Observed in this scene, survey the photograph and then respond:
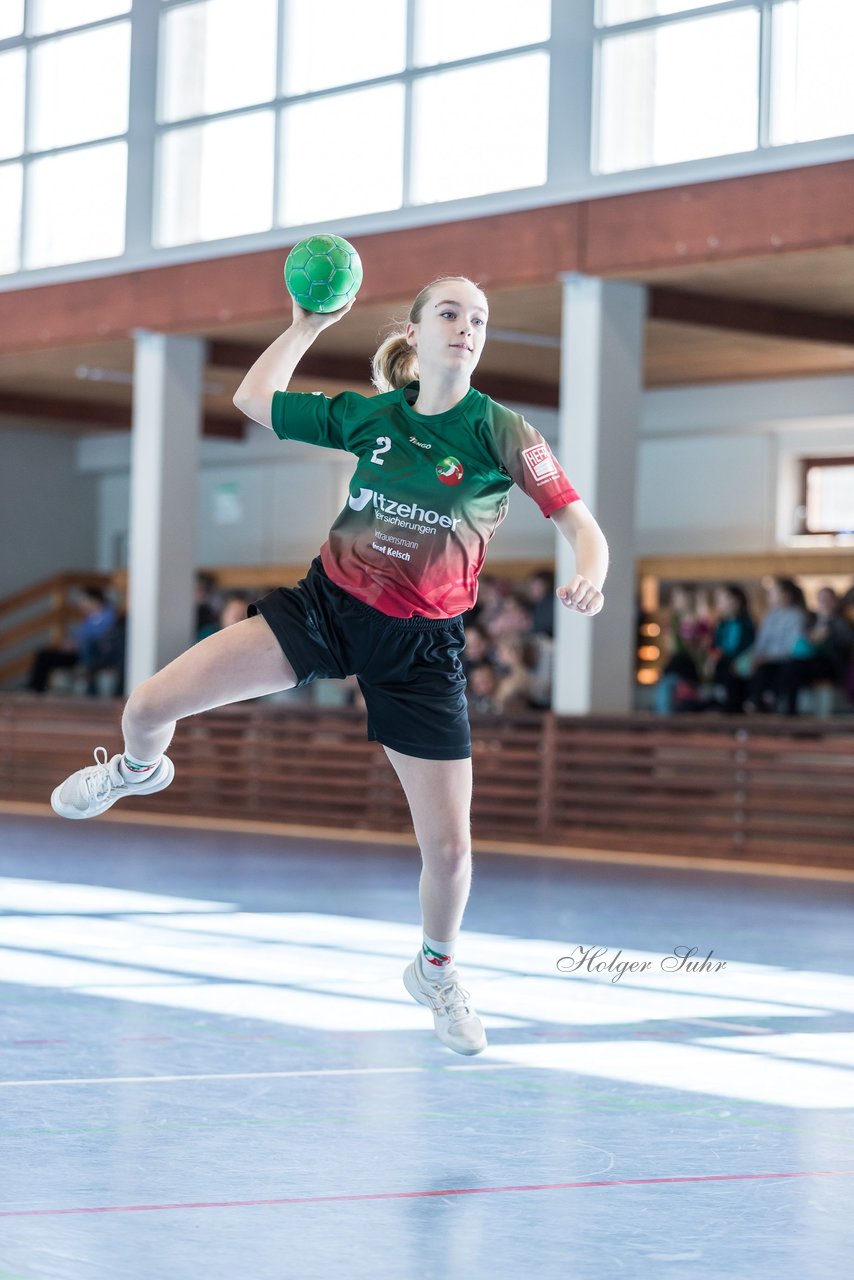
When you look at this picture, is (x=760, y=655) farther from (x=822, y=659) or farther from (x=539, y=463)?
(x=539, y=463)

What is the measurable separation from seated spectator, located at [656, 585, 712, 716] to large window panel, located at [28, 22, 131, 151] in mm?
6553

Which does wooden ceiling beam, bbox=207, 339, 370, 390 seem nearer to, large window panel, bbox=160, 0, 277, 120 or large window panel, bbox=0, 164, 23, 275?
large window panel, bbox=160, 0, 277, 120

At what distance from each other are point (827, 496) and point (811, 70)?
601 centimetres

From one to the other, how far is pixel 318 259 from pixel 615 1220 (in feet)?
7.63

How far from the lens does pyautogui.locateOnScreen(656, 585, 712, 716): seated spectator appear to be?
15078 mm

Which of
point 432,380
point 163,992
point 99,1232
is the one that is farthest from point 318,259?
point 163,992

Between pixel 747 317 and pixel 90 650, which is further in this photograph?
pixel 90 650

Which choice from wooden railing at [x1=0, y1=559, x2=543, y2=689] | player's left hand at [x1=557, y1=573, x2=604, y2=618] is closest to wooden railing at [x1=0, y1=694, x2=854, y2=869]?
wooden railing at [x1=0, y1=559, x2=543, y2=689]

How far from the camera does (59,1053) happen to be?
5266 mm

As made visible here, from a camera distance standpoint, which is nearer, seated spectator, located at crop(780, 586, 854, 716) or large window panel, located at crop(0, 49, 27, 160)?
seated spectator, located at crop(780, 586, 854, 716)

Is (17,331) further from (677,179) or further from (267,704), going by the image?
(677,179)

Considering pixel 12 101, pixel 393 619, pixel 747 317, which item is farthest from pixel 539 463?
pixel 12 101

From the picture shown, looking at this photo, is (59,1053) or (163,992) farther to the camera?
(163,992)

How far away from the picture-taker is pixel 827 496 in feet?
56.5
